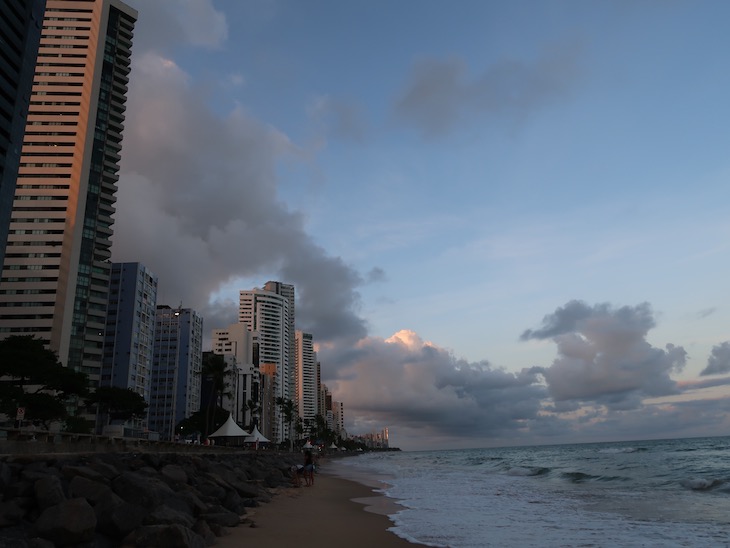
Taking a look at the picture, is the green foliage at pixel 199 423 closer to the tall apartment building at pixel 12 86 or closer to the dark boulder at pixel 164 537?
the tall apartment building at pixel 12 86

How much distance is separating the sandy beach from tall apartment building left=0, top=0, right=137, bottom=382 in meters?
95.0

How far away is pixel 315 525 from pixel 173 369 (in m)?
158

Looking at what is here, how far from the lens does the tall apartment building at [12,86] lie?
227 ft

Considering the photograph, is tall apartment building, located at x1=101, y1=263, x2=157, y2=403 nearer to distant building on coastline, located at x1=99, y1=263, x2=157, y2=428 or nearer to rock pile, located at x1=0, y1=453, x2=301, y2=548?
distant building on coastline, located at x1=99, y1=263, x2=157, y2=428

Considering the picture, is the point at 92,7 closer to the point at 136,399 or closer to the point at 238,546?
the point at 136,399

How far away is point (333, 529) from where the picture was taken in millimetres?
15031

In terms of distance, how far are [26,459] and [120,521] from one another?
848cm

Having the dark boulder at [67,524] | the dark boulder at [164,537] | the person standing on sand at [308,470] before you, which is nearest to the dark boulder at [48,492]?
the dark boulder at [67,524]

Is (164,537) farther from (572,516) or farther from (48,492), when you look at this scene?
(572,516)

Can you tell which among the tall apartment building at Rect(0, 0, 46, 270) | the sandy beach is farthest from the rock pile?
the tall apartment building at Rect(0, 0, 46, 270)

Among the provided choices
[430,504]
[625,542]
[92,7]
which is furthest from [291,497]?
[92,7]

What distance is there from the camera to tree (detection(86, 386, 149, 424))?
8725 centimetres

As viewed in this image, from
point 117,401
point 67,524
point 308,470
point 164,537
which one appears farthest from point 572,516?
point 117,401

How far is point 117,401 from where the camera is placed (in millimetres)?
88312
